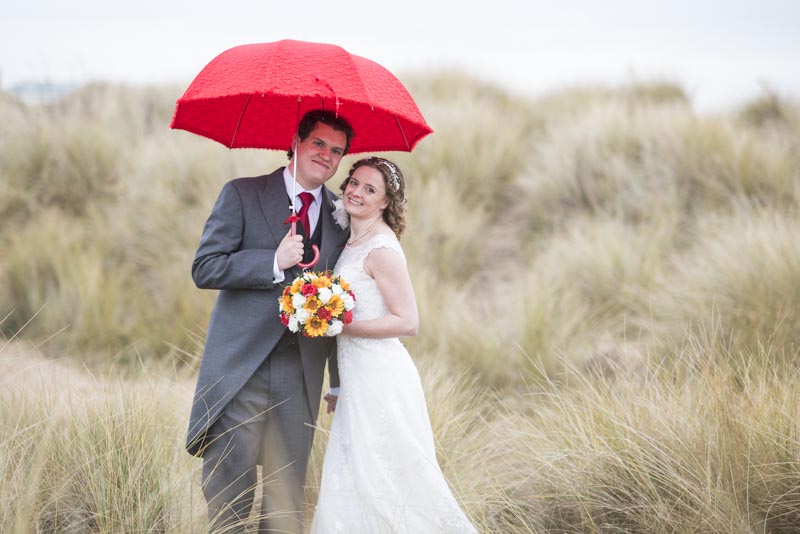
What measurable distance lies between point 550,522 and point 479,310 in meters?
3.78

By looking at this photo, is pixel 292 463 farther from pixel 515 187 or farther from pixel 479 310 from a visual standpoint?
pixel 515 187

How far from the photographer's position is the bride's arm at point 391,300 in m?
3.05

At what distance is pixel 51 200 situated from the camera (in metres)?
9.03

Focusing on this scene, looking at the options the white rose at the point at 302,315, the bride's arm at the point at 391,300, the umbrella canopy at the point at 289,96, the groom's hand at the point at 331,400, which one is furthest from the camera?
the groom's hand at the point at 331,400

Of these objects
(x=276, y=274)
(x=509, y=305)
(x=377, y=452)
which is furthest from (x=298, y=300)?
(x=509, y=305)

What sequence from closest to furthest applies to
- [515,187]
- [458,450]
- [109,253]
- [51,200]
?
[458,450]
[109,253]
[51,200]
[515,187]

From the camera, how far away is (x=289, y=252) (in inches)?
115

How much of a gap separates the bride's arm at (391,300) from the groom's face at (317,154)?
1.42 feet

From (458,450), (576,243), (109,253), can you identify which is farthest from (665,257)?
(109,253)

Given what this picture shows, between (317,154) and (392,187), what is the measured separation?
0.37m

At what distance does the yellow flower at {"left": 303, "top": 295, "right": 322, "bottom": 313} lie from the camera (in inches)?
107

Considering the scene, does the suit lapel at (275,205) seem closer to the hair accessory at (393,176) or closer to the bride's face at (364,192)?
the bride's face at (364,192)

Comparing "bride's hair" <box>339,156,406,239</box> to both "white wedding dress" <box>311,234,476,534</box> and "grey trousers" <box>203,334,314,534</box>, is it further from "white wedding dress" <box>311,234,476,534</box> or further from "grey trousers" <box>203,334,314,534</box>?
"grey trousers" <box>203,334,314,534</box>

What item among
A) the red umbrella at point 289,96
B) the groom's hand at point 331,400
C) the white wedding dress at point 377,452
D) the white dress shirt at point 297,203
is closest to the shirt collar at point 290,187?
the white dress shirt at point 297,203
